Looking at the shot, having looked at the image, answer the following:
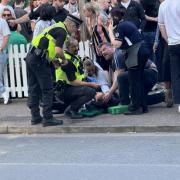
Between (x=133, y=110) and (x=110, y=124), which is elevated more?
(x=133, y=110)

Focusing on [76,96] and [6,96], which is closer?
[76,96]

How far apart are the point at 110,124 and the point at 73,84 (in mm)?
1059

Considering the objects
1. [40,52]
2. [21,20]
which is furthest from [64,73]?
[21,20]

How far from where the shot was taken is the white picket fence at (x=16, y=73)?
13.5 metres

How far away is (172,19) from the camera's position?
11.1 meters

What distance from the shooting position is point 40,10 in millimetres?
10922

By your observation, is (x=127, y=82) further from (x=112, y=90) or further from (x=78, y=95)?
(x=78, y=95)

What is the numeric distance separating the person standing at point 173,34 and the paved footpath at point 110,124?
515 mm

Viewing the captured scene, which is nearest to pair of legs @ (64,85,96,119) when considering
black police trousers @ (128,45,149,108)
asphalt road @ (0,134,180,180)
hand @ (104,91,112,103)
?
hand @ (104,91,112,103)

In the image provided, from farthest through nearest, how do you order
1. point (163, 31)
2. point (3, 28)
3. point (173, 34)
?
1. point (3, 28)
2. point (163, 31)
3. point (173, 34)

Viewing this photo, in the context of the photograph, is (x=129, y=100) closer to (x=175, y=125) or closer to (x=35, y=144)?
(x=175, y=125)

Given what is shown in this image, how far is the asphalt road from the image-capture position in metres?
7.74

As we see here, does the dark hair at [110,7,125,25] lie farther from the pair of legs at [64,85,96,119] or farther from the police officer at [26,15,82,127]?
the pair of legs at [64,85,96,119]

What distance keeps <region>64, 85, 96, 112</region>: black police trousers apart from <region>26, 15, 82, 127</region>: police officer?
473 millimetres
